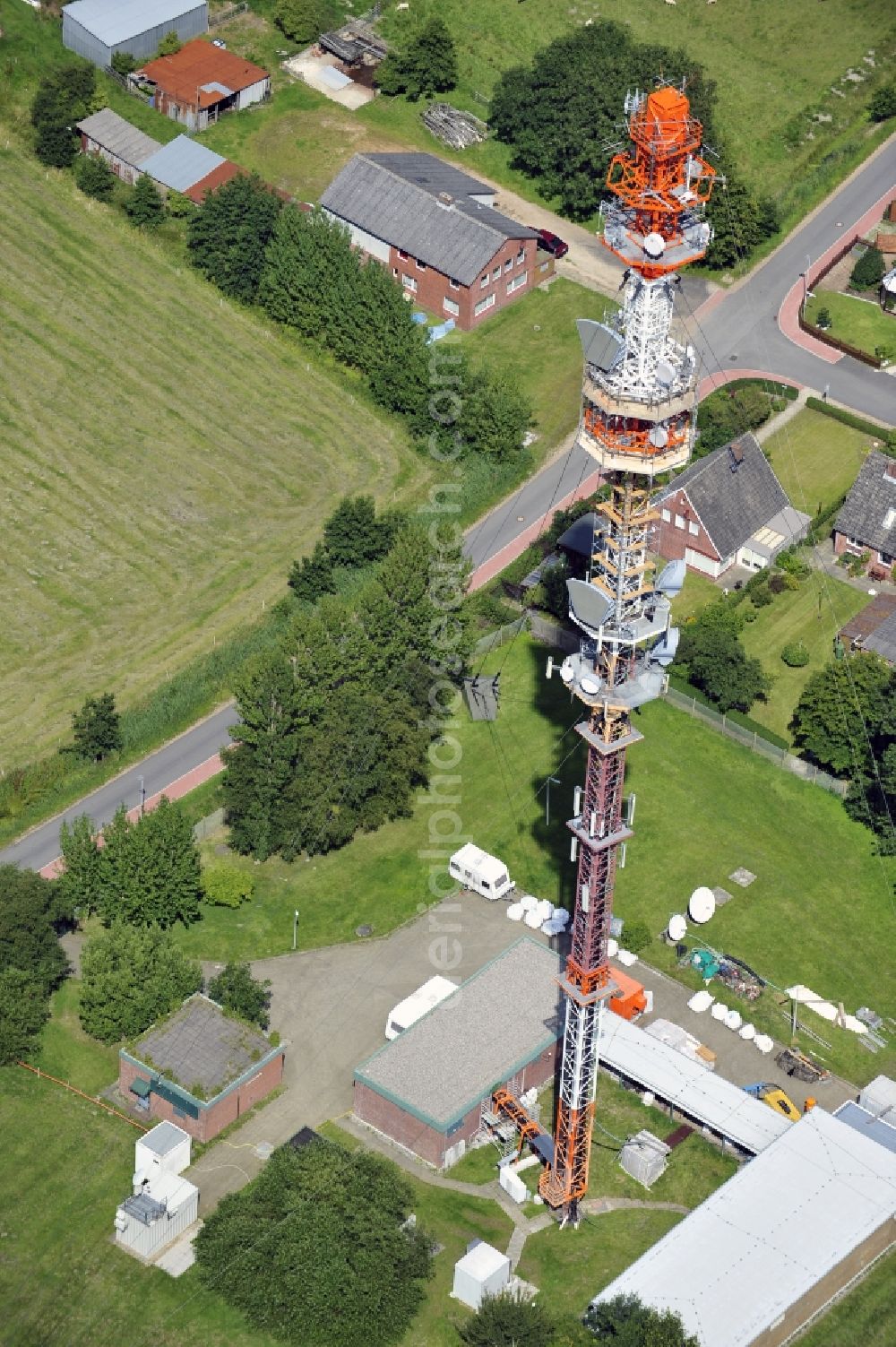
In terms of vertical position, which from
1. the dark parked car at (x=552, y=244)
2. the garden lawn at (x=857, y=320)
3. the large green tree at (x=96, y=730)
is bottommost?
the large green tree at (x=96, y=730)

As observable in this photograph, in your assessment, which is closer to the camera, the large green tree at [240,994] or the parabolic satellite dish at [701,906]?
the large green tree at [240,994]

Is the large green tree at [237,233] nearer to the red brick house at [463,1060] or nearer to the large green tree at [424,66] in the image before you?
the large green tree at [424,66]

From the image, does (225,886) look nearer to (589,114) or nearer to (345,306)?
(345,306)

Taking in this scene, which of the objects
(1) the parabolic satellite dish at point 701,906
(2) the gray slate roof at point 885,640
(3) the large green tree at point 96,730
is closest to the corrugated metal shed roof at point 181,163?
(3) the large green tree at point 96,730

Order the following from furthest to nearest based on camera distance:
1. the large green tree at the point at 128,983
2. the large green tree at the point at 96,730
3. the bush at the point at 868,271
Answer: the bush at the point at 868,271, the large green tree at the point at 96,730, the large green tree at the point at 128,983

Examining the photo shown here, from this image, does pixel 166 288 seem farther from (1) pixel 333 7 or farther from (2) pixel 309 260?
(1) pixel 333 7

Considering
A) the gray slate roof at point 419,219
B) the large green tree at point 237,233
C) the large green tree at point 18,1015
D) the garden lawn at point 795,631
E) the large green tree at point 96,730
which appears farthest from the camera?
the large green tree at point 237,233

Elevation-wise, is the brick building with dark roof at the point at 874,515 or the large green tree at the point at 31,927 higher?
the brick building with dark roof at the point at 874,515
